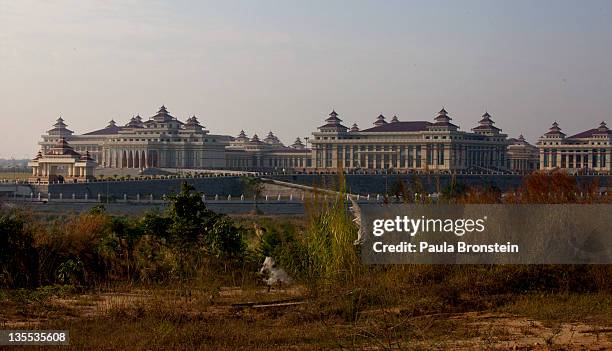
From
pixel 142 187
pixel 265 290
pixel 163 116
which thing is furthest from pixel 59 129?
pixel 265 290

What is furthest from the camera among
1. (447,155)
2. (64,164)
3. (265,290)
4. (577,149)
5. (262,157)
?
(262,157)

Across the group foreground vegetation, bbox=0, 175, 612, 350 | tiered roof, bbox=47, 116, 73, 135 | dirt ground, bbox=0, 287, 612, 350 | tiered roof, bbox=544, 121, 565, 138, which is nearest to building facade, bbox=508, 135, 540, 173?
tiered roof, bbox=544, 121, 565, 138

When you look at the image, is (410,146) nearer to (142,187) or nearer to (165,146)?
(165,146)

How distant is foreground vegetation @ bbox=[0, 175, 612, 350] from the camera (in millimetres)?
7406

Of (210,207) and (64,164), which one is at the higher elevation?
(64,164)

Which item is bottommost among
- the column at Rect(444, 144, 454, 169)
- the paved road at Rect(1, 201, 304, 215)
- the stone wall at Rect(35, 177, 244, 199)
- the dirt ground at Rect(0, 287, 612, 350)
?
the dirt ground at Rect(0, 287, 612, 350)

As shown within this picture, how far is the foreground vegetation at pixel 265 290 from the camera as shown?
7406mm

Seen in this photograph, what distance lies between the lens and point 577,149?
284 feet

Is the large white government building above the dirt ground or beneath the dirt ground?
above

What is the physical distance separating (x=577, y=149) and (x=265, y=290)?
81.4 meters

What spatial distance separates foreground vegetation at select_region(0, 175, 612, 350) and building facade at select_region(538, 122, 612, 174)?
2991 inches

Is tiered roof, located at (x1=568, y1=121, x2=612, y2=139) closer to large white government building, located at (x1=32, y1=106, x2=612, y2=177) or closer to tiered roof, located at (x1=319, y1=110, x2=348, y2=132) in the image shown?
large white government building, located at (x1=32, y1=106, x2=612, y2=177)

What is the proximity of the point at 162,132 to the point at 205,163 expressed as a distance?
5.04m

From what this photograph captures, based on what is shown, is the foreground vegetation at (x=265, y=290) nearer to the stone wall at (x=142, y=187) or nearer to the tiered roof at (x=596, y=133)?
the stone wall at (x=142, y=187)
